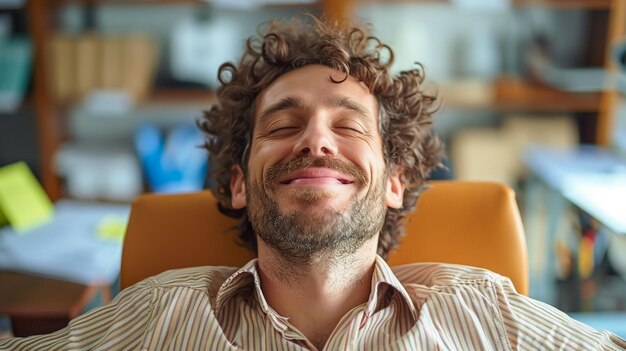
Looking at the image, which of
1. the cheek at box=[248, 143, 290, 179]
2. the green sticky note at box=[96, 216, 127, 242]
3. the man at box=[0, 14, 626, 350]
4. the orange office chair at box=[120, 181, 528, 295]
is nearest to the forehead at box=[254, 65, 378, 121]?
the man at box=[0, 14, 626, 350]

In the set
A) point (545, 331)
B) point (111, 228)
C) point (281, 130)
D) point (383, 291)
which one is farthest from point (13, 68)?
point (545, 331)

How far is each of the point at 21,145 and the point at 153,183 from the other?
920 millimetres

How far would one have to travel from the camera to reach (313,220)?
3.75ft

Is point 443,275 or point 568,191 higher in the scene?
point 443,275

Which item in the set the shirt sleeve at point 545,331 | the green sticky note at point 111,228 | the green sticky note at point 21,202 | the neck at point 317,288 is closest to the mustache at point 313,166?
the neck at point 317,288

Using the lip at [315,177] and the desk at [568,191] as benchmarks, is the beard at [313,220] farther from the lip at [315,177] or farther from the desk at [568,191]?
the desk at [568,191]

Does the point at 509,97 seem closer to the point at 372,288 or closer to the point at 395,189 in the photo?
the point at 395,189

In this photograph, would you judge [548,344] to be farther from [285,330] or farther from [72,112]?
[72,112]

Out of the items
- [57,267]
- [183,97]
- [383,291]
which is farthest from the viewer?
[183,97]

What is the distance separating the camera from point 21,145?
342cm

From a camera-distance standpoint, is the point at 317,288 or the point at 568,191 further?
the point at 568,191

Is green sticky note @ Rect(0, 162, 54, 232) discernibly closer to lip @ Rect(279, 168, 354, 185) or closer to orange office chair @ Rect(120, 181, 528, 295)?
orange office chair @ Rect(120, 181, 528, 295)

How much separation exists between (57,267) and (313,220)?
833mm

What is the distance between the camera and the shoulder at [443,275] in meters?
1.22
